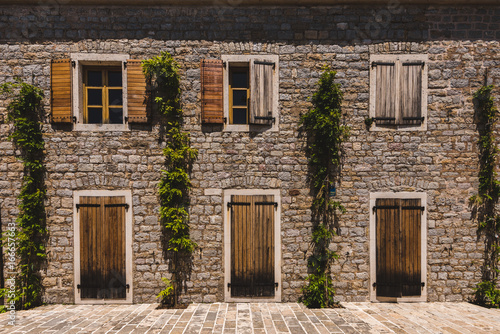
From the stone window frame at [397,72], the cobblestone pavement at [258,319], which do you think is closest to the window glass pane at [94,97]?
the cobblestone pavement at [258,319]

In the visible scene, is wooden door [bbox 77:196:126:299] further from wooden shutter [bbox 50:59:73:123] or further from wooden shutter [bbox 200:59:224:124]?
wooden shutter [bbox 200:59:224:124]

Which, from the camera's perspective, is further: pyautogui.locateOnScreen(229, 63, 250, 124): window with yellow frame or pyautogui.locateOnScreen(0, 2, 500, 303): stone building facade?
pyautogui.locateOnScreen(229, 63, 250, 124): window with yellow frame

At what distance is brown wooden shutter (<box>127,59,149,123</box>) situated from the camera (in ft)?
16.8

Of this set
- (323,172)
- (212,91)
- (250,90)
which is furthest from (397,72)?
(212,91)

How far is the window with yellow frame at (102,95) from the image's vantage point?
17.4ft

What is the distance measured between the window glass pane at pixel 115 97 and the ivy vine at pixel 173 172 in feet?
2.63

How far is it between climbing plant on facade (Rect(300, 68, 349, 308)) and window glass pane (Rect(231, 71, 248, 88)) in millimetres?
1527

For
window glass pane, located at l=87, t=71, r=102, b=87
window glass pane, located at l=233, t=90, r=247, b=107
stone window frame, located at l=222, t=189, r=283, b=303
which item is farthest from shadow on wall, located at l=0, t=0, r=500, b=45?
stone window frame, located at l=222, t=189, r=283, b=303

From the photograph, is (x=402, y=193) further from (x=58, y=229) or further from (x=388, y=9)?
(x=58, y=229)

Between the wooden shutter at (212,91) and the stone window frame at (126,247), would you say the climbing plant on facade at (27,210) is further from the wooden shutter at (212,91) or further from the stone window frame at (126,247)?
the wooden shutter at (212,91)

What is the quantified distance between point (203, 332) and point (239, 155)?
10.7 feet

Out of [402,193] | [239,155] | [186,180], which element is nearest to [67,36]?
[186,180]

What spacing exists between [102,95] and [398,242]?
23.7 feet

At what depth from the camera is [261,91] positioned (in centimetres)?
519
